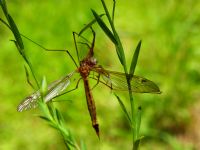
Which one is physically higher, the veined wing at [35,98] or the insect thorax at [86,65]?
the insect thorax at [86,65]

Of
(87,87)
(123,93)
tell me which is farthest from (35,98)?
(123,93)

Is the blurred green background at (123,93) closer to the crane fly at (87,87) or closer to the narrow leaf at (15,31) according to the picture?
the crane fly at (87,87)

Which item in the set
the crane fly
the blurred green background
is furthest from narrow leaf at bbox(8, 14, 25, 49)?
the blurred green background

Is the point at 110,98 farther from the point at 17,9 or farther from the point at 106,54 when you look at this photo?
the point at 17,9

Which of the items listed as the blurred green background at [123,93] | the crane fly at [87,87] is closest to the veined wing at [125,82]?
the crane fly at [87,87]

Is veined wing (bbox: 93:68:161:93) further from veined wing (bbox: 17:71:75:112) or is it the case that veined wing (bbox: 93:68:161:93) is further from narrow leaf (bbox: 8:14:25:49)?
narrow leaf (bbox: 8:14:25:49)

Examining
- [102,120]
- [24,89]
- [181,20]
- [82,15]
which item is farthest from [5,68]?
[181,20]
